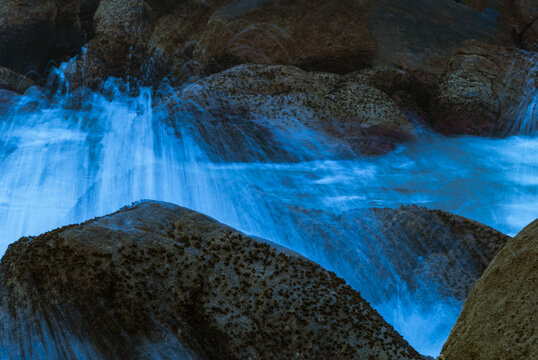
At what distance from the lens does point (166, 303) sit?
146 inches

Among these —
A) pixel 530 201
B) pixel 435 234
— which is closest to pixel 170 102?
pixel 435 234

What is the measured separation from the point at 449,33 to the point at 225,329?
12.0m

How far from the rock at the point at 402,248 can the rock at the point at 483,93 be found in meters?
4.93

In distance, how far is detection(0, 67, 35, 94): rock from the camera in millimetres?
11990

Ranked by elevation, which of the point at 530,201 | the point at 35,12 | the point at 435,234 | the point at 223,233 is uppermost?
the point at 35,12

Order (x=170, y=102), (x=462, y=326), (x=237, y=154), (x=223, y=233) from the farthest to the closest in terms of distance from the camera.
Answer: (x=170, y=102) < (x=237, y=154) < (x=223, y=233) < (x=462, y=326)

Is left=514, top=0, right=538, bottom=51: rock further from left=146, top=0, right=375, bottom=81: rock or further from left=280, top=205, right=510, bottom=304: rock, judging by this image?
left=280, top=205, right=510, bottom=304: rock

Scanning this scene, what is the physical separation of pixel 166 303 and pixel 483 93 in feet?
30.1

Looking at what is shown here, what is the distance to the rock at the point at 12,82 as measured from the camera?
472 inches

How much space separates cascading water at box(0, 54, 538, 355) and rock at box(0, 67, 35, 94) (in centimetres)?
98

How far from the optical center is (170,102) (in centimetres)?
966

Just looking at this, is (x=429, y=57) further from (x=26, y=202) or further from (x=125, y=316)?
(x=125, y=316)

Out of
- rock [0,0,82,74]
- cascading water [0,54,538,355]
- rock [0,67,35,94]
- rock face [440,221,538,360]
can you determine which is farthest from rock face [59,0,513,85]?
rock face [440,221,538,360]

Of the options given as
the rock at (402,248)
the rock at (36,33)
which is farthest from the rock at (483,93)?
the rock at (36,33)
